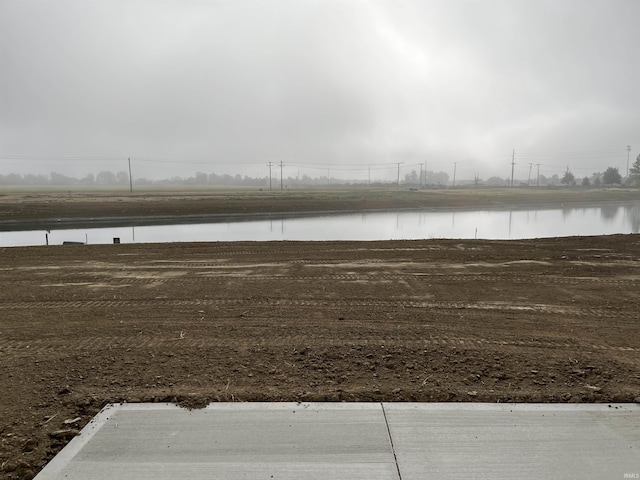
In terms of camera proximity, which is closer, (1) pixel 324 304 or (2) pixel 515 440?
(2) pixel 515 440

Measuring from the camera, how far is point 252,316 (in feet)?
22.1

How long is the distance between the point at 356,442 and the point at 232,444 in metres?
0.96

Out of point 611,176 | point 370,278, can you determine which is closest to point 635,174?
point 611,176

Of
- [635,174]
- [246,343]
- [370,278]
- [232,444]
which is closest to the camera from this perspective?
[232,444]

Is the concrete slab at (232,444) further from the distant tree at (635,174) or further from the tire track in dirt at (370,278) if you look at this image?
the distant tree at (635,174)

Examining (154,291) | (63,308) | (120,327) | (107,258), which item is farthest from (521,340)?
(107,258)

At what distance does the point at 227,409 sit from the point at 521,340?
13.0ft

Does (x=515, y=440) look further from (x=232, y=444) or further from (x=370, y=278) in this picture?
(x=370, y=278)

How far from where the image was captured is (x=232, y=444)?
128 inches

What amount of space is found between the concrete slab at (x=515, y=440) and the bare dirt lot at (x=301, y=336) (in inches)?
10.4

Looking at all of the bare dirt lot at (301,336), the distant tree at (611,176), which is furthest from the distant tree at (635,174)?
the bare dirt lot at (301,336)

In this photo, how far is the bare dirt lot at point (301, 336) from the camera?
405 centimetres

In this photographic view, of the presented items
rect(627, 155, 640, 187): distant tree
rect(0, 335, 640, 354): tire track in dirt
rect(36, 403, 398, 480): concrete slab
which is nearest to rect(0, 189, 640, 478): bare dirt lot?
rect(0, 335, 640, 354): tire track in dirt

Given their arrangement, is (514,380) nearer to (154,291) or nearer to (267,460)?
(267,460)
